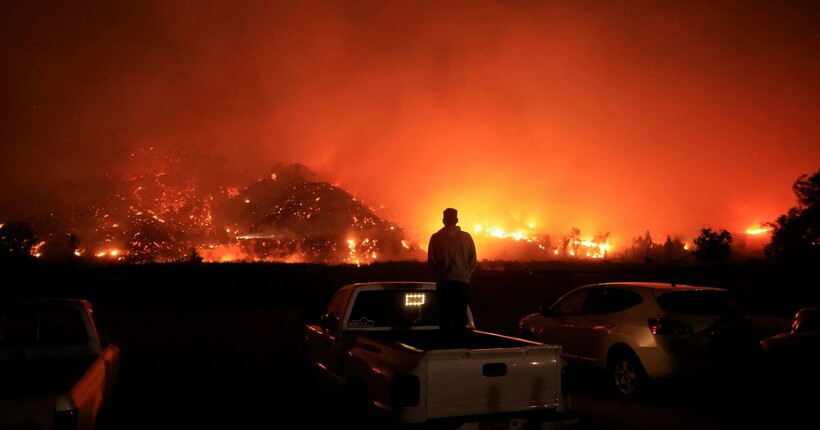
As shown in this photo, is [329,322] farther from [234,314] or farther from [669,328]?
[234,314]

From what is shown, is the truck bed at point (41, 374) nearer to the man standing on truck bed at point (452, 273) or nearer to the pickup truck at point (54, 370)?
the pickup truck at point (54, 370)

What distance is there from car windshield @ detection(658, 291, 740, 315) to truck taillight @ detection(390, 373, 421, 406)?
15.3ft

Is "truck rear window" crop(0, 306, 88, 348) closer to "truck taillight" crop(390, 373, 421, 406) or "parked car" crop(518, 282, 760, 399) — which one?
"truck taillight" crop(390, 373, 421, 406)

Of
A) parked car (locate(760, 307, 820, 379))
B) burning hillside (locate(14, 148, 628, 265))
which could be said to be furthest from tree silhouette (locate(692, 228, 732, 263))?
parked car (locate(760, 307, 820, 379))

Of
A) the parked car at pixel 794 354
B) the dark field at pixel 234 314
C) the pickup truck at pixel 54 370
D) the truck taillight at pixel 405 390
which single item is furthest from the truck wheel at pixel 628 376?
the pickup truck at pixel 54 370

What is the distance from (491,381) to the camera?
Answer: 474cm

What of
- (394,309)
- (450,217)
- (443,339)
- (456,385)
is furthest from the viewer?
(450,217)

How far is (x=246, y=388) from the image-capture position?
855 cm

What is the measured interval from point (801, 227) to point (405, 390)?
Answer: 41.7m

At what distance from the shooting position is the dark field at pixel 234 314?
24.6ft

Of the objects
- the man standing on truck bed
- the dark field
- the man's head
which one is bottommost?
the dark field

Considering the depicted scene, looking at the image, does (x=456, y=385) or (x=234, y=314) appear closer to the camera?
(x=456, y=385)

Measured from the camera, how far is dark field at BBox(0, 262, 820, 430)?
7.50 m

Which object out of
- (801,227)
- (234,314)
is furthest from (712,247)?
(234,314)
